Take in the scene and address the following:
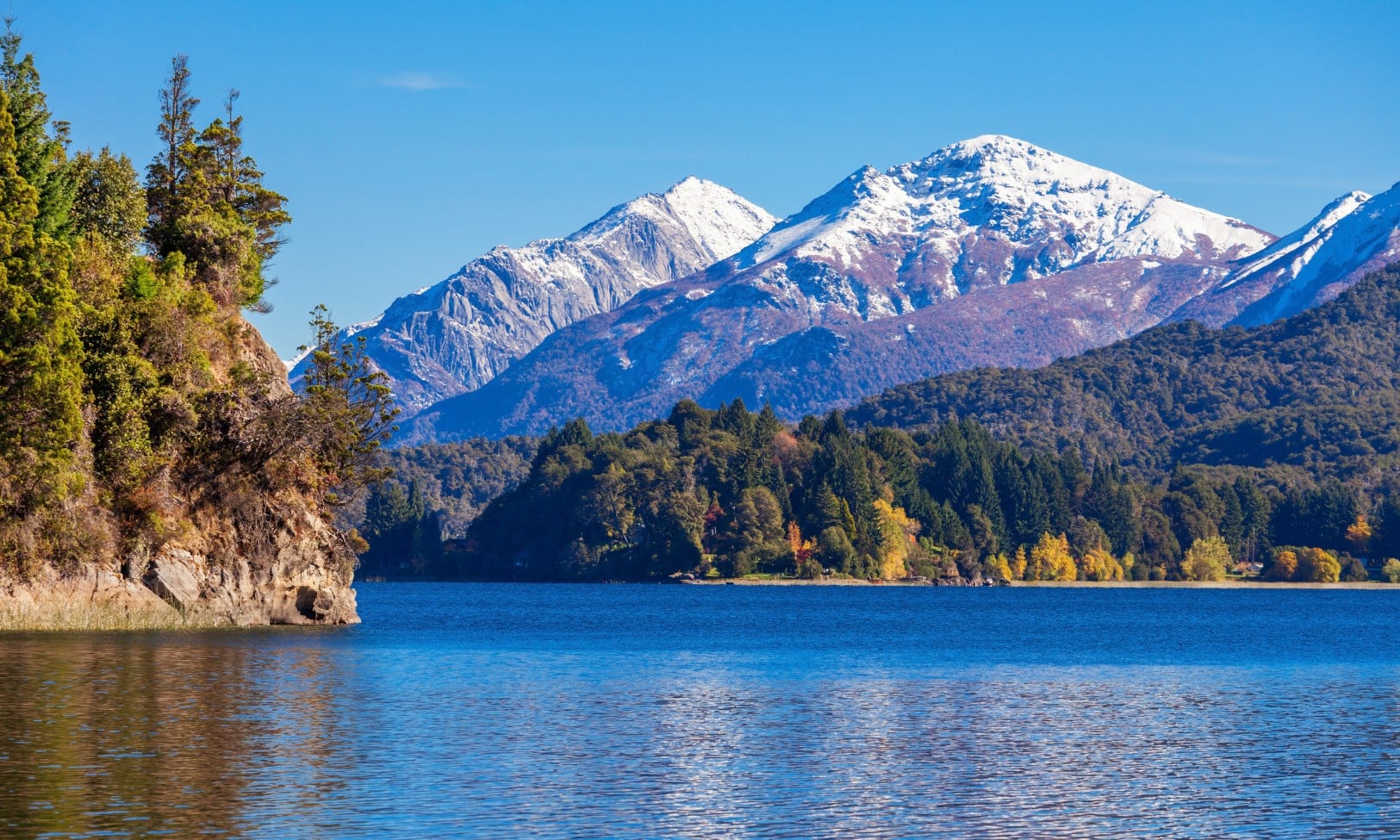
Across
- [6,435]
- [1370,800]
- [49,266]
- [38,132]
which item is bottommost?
[1370,800]

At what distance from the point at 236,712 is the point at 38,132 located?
1960 inches

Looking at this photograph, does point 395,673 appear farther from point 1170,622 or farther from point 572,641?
point 1170,622

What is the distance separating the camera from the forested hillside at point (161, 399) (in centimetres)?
8156

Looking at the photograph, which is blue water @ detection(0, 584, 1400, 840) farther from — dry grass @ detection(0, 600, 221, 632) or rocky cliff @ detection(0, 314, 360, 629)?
rocky cliff @ detection(0, 314, 360, 629)

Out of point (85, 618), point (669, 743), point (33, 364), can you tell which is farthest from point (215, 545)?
point (669, 743)

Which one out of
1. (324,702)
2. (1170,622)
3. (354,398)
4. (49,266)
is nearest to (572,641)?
(354,398)

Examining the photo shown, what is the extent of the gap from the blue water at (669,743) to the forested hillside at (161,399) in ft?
16.0

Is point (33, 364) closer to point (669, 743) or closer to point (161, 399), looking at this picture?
point (161, 399)

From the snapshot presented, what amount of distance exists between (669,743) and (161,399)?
4752cm

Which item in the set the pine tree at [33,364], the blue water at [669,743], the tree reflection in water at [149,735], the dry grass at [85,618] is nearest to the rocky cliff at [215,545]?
the dry grass at [85,618]

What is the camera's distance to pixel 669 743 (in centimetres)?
5284

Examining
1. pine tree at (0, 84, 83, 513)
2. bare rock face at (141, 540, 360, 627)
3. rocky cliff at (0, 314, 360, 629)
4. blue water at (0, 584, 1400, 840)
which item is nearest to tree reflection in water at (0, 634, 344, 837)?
blue water at (0, 584, 1400, 840)

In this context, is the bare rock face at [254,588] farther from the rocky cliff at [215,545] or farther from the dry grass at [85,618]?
the dry grass at [85,618]

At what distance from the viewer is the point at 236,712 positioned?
55906mm
